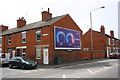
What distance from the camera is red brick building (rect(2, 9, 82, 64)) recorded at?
22.4m

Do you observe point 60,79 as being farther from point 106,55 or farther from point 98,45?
point 98,45

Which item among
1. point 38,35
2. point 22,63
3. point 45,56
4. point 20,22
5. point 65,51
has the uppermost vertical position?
point 20,22

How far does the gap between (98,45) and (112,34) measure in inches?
478

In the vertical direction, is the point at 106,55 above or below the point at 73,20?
below

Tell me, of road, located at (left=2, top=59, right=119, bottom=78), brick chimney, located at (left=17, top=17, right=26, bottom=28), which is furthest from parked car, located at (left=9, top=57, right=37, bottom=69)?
brick chimney, located at (left=17, top=17, right=26, bottom=28)

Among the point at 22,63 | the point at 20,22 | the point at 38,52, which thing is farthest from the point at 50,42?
the point at 20,22

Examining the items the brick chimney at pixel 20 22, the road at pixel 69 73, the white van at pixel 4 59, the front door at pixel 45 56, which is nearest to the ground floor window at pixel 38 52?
the front door at pixel 45 56

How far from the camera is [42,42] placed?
23.2m

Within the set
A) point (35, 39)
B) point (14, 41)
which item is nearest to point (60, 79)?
point (35, 39)

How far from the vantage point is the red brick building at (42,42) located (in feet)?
73.6

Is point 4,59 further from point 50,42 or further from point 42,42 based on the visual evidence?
point 50,42

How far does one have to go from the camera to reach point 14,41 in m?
28.7

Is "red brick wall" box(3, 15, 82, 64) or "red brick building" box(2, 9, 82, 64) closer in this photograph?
"red brick wall" box(3, 15, 82, 64)

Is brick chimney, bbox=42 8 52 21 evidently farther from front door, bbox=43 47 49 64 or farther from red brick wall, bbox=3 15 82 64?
front door, bbox=43 47 49 64
